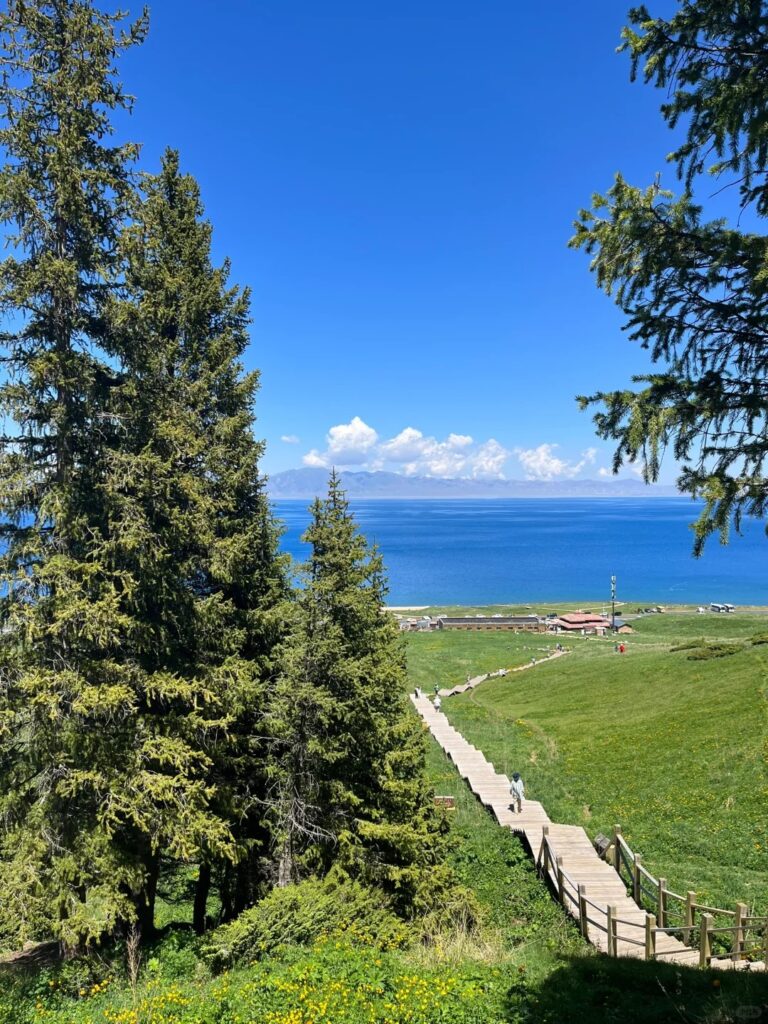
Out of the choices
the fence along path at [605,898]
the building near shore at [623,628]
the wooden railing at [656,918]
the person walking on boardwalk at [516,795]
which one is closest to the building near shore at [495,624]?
the building near shore at [623,628]

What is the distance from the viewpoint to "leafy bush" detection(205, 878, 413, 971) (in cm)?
974

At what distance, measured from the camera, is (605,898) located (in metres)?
13.4

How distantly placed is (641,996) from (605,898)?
19.5 feet

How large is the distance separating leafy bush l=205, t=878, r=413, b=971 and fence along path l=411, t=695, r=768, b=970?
4230 millimetres

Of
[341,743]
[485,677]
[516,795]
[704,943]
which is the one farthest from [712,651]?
[341,743]

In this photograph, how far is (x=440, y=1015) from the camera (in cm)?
740

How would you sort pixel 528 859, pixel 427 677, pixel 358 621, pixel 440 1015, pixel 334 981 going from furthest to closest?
pixel 427 677
pixel 528 859
pixel 358 621
pixel 334 981
pixel 440 1015

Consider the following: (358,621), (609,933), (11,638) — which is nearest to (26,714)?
(11,638)

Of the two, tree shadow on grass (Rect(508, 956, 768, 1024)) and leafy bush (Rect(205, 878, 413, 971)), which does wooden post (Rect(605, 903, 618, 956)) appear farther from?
leafy bush (Rect(205, 878, 413, 971))

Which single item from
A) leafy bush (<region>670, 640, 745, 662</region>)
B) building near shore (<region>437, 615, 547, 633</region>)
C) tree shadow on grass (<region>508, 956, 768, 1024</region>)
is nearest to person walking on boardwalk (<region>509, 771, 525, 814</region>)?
tree shadow on grass (<region>508, 956, 768, 1024</region>)

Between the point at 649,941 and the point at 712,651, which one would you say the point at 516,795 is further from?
the point at 712,651

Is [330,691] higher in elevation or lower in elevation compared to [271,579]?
lower

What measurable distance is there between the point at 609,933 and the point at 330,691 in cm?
674

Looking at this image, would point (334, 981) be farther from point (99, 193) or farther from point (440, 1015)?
point (99, 193)
